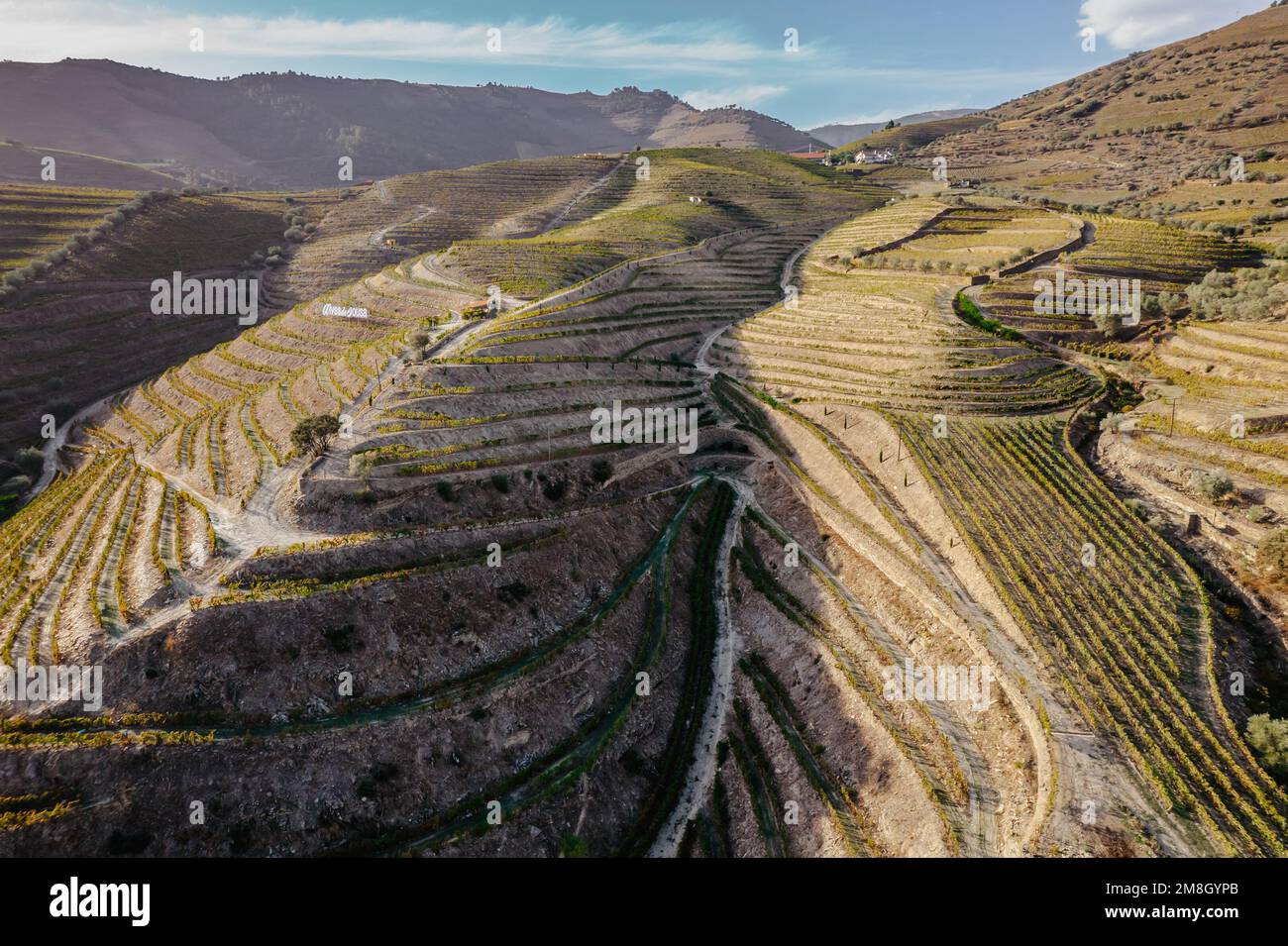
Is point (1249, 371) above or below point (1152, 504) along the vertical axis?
above

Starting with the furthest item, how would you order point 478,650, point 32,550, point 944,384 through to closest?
1. point 944,384
2. point 32,550
3. point 478,650

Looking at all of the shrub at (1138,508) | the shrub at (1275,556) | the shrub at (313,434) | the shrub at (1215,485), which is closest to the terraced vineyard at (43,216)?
the shrub at (313,434)

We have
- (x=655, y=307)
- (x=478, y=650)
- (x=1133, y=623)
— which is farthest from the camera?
(x=655, y=307)

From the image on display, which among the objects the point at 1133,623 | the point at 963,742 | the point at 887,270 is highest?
the point at 887,270

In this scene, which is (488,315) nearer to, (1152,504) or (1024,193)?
(1152,504)

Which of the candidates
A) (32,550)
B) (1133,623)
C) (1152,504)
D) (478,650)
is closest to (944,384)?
(1152,504)

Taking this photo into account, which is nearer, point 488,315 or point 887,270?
point 488,315

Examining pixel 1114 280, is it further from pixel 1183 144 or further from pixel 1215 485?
pixel 1183 144

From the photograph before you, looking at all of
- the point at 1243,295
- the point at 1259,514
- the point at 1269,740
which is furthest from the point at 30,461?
the point at 1243,295

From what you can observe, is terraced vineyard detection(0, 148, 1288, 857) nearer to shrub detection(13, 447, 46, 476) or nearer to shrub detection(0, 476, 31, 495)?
shrub detection(0, 476, 31, 495)
